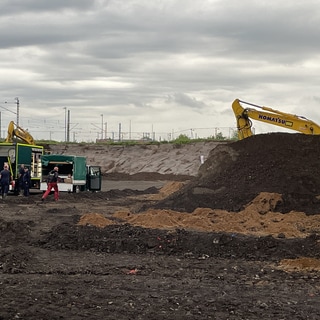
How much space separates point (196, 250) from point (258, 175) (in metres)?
10.7

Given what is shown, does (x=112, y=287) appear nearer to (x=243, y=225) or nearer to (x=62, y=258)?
(x=62, y=258)

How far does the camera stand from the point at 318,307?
9781mm

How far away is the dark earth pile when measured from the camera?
77.8 ft

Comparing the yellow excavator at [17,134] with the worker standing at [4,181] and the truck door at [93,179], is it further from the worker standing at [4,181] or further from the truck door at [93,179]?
the worker standing at [4,181]

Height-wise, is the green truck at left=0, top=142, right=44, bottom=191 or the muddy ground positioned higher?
the green truck at left=0, top=142, right=44, bottom=191

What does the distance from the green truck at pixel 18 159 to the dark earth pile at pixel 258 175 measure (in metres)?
12.1

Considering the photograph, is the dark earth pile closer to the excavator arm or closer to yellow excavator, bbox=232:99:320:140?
yellow excavator, bbox=232:99:320:140

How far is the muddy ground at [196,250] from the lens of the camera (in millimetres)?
9641

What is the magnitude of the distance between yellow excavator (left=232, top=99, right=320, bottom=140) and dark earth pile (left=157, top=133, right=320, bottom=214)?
1.03 m

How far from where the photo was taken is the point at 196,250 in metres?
15.2

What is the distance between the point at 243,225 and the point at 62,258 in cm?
677

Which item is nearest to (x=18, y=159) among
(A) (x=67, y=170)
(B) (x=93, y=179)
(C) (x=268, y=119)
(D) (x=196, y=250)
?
(A) (x=67, y=170)

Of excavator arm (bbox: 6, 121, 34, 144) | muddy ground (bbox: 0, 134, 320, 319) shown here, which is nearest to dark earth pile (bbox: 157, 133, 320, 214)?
muddy ground (bbox: 0, 134, 320, 319)

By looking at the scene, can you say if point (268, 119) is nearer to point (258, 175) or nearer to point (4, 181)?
point (258, 175)
